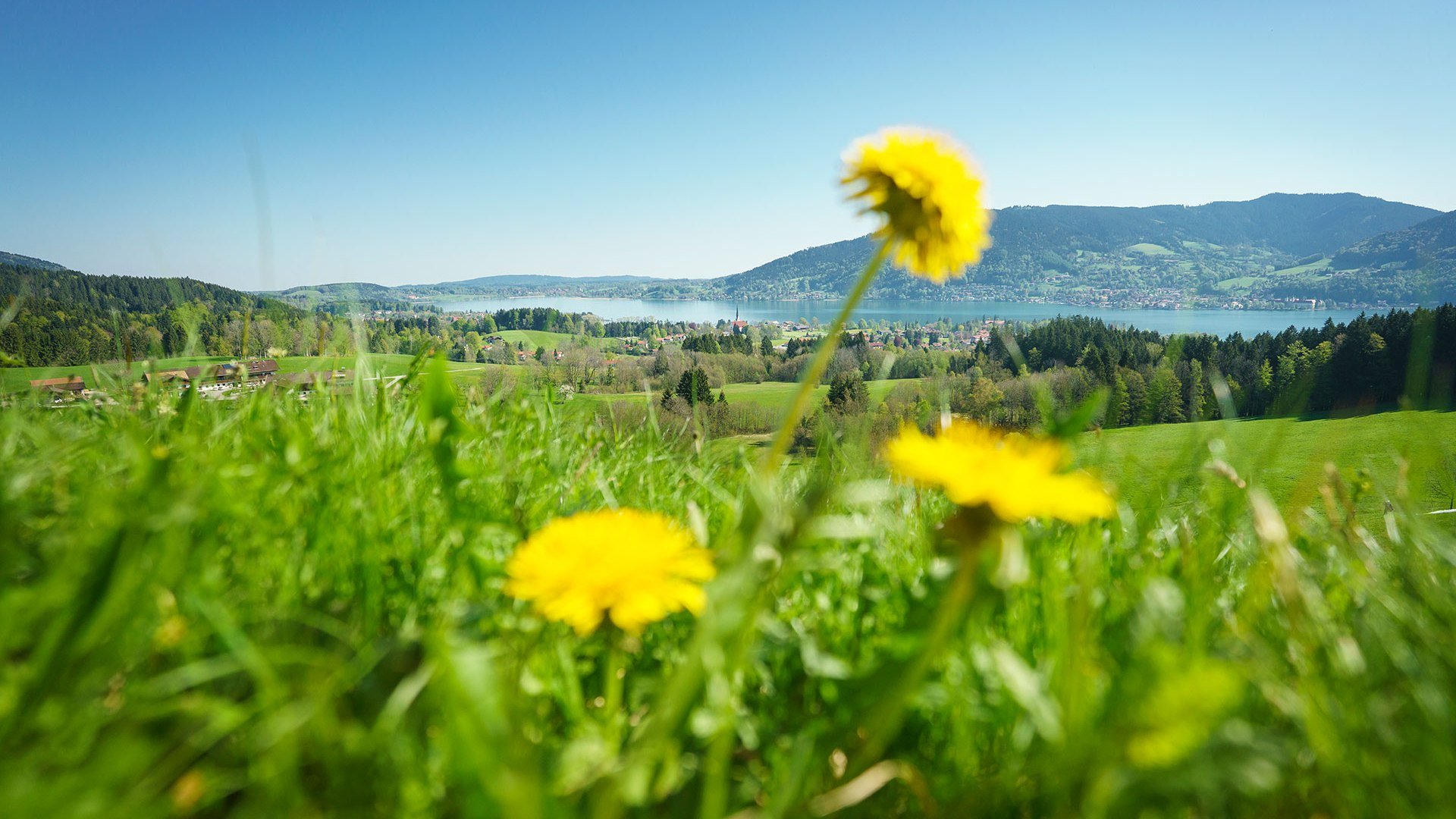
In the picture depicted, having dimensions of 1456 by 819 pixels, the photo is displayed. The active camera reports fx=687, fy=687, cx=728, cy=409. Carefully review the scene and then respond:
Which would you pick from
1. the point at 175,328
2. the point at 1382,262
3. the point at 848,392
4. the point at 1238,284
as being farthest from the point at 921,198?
the point at 1238,284

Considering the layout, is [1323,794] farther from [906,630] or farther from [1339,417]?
[1339,417]

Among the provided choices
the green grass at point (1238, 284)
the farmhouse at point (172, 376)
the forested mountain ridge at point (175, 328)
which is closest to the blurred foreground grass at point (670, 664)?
the forested mountain ridge at point (175, 328)

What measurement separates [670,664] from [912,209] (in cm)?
94

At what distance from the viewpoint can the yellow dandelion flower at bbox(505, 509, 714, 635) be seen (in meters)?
0.79

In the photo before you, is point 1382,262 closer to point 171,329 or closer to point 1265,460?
point 1265,460

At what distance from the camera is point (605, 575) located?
2.65 feet

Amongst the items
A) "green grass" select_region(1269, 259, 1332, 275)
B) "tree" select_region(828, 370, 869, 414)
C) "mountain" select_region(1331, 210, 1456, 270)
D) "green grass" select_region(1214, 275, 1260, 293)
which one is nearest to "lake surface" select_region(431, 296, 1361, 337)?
"mountain" select_region(1331, 210, 1456, 270)

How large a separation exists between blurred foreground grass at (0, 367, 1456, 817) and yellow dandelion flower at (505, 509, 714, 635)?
0.07 metres

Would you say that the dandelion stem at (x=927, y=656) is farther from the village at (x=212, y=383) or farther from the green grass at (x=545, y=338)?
the green grass at (x=545, y=338)

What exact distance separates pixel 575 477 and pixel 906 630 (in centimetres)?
107

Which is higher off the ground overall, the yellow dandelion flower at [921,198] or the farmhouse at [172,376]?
the yellow dandelion flower at [921,198]

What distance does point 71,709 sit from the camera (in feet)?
2.55

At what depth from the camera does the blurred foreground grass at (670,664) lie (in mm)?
700

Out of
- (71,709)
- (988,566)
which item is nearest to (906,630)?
(988,566)
